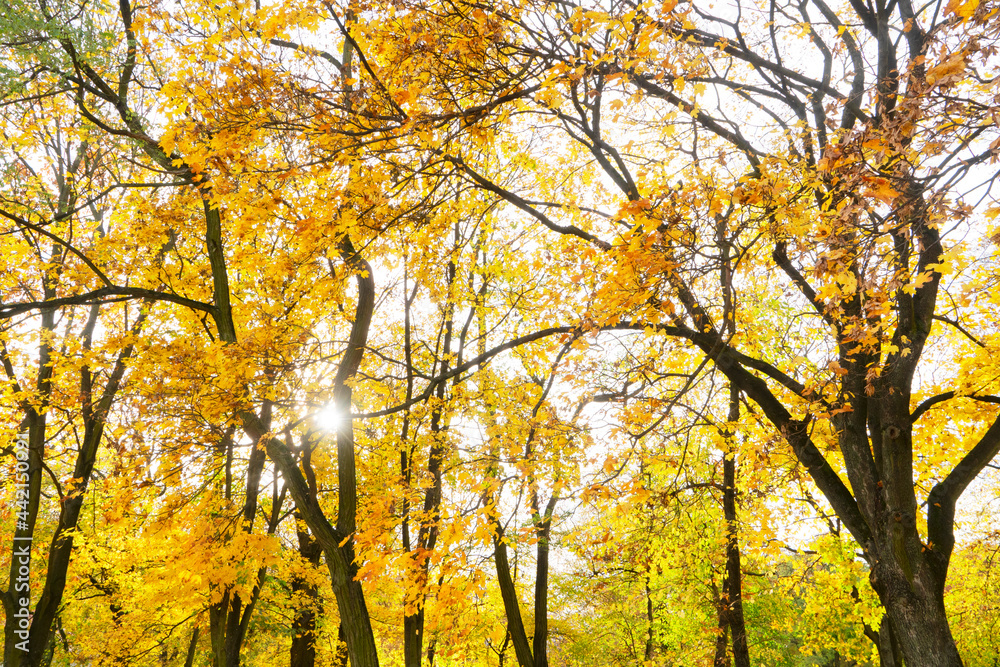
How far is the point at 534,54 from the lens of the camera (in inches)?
168

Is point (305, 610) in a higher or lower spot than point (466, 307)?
lower

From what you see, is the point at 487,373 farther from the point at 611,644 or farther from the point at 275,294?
the point at 611,644

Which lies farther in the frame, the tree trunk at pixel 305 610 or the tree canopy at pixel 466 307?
the tree trunk at pixel 305 610

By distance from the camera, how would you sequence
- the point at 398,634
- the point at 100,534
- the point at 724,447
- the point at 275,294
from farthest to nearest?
the point at 398,634
the point at 100,534
the point at 724,447
the point at 275,294

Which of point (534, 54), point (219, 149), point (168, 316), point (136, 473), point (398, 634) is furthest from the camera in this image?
point (398, 634)

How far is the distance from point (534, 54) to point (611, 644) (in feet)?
66.7

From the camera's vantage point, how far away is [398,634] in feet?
48.7

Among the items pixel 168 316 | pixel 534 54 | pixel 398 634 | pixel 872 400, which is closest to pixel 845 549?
pixel 872 400

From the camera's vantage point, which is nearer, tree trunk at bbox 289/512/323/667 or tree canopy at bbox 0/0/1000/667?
tree canopy at bbox 0/0/1000/667

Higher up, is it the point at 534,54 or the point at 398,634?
the point at 534,54

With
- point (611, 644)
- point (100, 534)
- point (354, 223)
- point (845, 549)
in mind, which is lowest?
point (611, 644)

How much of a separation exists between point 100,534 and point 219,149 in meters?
11.2

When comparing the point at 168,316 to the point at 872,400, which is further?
the point at 168,316

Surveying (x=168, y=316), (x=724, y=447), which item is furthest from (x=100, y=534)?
(x=724, y=447)
